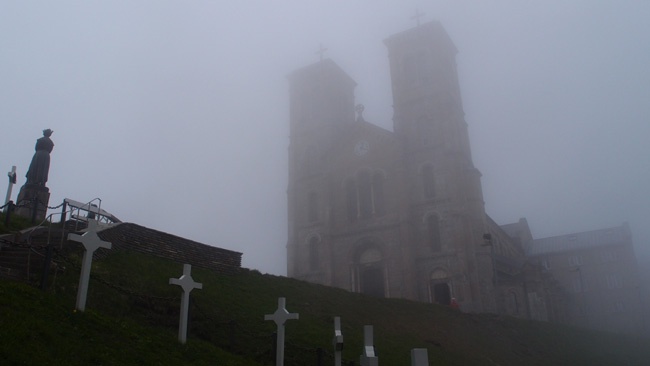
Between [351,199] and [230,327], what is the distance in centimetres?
3016

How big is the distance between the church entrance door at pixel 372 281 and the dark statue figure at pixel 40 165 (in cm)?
2573

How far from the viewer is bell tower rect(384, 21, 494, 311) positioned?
36.4m

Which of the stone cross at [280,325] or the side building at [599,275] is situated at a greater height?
the side building at [599,275]

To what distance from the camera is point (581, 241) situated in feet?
227

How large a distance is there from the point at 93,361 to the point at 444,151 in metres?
34.1

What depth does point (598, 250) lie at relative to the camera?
66.8 m

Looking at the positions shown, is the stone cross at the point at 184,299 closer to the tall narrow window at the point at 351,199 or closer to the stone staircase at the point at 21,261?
the stone staircase at the point at 21,261

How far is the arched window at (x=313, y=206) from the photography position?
43719 mm

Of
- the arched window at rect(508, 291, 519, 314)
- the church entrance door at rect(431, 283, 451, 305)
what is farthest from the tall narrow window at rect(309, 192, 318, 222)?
the arched window at rect(508, 291, 519, 314)

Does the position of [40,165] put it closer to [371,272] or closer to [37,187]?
[37,187]

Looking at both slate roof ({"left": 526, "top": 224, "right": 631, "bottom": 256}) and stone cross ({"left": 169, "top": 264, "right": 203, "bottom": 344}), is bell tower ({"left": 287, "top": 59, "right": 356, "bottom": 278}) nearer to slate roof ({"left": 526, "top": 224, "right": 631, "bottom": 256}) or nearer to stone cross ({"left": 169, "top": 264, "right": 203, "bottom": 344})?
stone cross ({"left": 169, "top": 264, "right": 203, "bottom": 344})

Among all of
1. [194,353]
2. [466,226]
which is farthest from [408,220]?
[194,353]

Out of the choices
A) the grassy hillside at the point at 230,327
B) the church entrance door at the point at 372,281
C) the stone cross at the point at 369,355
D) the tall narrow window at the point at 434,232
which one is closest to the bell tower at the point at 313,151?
the church entrance door at the point at 372,281

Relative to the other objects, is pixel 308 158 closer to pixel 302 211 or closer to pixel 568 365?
pixel 302 211
